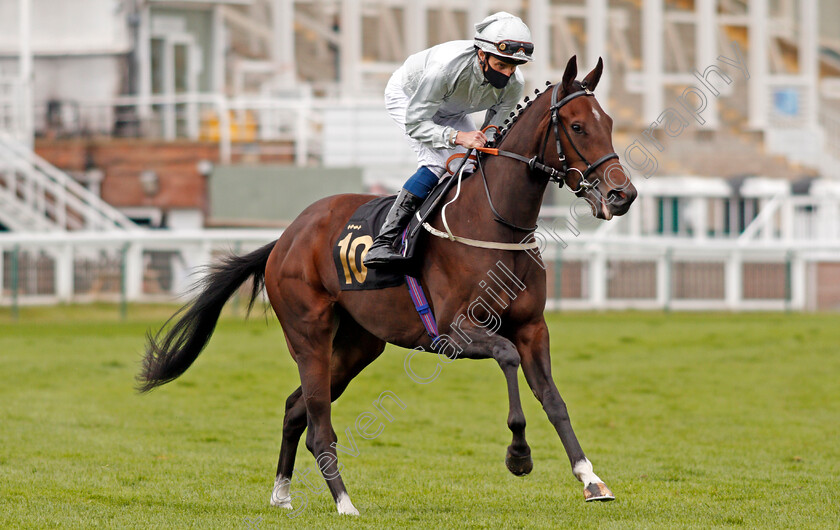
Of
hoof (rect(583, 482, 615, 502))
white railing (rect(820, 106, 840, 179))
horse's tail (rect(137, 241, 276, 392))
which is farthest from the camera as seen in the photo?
white railing (rect(820, 106, 840, 179))

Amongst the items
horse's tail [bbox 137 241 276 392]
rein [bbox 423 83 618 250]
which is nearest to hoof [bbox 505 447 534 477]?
rein [bbox 423 83 618 250]

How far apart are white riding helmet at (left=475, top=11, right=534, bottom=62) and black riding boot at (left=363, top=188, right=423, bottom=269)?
2.70ft

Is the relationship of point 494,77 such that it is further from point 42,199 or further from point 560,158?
point 42,199

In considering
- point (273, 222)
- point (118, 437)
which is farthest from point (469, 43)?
point (273, 222)

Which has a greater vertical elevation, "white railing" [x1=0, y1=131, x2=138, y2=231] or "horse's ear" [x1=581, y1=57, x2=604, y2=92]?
"horse's ear" [x1=581, y1=57, x2=604, y2=92]

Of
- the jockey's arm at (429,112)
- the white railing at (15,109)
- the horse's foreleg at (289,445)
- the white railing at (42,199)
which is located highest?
the white railing at (15,109)

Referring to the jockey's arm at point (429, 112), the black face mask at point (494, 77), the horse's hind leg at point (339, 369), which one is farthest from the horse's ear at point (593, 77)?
the horse's hind leg at point (339, 369)

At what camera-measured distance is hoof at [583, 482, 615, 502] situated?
4863 mm

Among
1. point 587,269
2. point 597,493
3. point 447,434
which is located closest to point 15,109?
point 587,269

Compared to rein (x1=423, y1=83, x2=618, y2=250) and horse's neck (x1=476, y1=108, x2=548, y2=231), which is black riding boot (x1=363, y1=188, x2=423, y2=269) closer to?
rein (x1=423, y1=83, x2=618, y2=250)

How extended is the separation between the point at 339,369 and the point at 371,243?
2.50 ft

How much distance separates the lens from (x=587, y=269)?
732 inches

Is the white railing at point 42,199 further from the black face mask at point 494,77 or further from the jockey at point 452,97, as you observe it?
the black face mask at point 494,77

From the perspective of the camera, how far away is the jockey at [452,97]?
5465 millimetres
